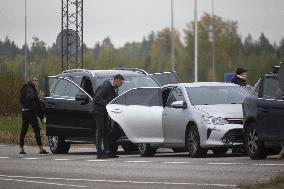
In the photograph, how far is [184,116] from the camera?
2717 centimetres

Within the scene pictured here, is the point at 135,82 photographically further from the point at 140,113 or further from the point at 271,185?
the point at 271,185

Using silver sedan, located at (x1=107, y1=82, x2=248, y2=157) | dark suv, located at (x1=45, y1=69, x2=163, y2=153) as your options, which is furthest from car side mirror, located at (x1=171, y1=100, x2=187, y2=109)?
dark suv, located at (x1=45, y1=69, x2=163, y2=153)

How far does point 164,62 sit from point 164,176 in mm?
169021

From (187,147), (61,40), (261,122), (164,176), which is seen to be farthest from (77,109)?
(61,40)

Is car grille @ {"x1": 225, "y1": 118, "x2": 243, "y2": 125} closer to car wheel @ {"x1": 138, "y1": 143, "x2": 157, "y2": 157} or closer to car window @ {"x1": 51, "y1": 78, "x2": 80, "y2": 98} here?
car wheel @ {"x1": 138, "y1": 143, "x2": 157, "y2": 157}

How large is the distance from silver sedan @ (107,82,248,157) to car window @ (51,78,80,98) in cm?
240

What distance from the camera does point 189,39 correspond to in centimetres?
15588

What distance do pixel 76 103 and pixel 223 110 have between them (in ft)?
17.3

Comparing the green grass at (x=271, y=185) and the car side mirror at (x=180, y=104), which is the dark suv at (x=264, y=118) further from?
the green grass at (x=271, y=185)

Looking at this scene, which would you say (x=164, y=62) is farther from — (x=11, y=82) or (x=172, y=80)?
(x=172, y=80)

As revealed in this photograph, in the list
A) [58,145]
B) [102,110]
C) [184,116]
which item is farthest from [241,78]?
[58,145]

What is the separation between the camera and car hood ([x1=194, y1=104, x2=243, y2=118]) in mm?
26484

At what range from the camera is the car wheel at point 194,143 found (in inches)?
1045

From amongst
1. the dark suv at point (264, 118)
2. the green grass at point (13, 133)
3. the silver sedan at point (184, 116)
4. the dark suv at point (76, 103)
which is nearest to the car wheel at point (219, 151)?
the silver sedan at point (184, 116)
